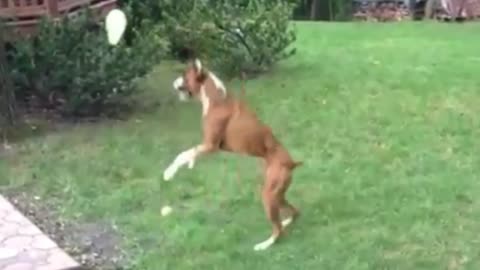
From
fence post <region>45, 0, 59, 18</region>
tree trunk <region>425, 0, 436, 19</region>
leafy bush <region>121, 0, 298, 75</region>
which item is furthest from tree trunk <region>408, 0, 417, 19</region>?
fence post <region>45, 0, 59, 18</region>

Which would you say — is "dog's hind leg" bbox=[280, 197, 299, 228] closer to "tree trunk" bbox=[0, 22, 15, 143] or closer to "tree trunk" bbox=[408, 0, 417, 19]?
"tree trunk" bbox=[0, 22, 15, 143]

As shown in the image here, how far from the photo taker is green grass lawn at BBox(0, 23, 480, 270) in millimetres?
5703

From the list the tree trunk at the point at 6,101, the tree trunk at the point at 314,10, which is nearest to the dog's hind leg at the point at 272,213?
the tree trunk at the point at 6,101

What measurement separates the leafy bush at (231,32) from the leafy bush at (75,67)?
139cm

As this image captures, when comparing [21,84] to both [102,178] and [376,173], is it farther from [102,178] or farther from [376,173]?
[376,173]

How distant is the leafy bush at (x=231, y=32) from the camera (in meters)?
10.4

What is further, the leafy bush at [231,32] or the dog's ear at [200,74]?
the leafy bush at [231,32]

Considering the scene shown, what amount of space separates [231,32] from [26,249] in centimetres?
506

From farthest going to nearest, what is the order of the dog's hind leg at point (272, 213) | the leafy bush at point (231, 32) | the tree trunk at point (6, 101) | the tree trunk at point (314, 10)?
the tree trunk at point (314, 10)
the leafy bush at point (231, 32)
the tree trunk at point (6, 101)
the dog's hind leg at point (272, 213)

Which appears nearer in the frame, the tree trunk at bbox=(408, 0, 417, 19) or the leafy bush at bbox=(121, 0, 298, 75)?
the leafy bush at bbox=(121, 0, 298, 75)

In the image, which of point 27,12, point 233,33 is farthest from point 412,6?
point 27,12

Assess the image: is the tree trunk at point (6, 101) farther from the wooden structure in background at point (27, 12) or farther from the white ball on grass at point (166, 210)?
the white ball on grass at point (166, 210)

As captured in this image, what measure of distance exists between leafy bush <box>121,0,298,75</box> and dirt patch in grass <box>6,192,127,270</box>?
3.97m

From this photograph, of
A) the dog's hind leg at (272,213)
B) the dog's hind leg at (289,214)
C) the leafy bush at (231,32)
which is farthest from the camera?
the leafy bush at (231,32)
